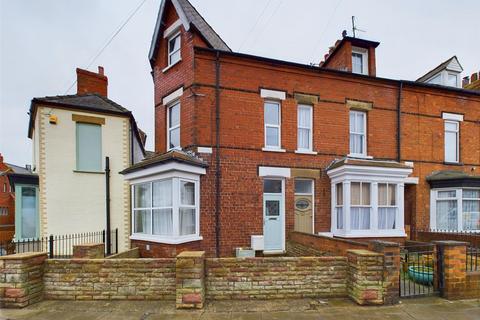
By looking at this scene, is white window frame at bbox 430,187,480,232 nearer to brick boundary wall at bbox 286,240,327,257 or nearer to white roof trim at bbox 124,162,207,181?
brick boundary wall at bbox 286,240,327,257

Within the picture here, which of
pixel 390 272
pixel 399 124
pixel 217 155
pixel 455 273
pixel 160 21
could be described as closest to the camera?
pixel 390 272

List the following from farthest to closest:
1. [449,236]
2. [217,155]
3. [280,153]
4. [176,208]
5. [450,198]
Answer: [450,198] < [449,236] < [280,153] < [217,155] < [176,208]

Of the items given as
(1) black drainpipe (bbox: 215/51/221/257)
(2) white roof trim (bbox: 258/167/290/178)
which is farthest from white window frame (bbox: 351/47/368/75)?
(1) black drainpipe (bbox: 215/51/221/257)

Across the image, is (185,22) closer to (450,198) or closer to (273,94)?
(273,94)

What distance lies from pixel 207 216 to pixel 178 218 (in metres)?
1.40

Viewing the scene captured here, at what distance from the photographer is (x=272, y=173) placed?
10750 mm

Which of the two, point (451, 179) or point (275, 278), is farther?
point (451, 179)

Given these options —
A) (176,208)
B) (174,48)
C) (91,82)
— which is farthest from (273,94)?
(91,82)

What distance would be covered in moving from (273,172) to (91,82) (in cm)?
1036

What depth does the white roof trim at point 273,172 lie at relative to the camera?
10.7 m

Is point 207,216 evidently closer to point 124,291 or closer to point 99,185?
point 124,291

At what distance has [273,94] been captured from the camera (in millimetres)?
11016

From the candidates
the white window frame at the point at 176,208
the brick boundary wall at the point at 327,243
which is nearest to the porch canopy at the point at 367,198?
the brick boundary wall at the point at 327,243

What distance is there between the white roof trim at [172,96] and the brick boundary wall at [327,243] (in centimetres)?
671
